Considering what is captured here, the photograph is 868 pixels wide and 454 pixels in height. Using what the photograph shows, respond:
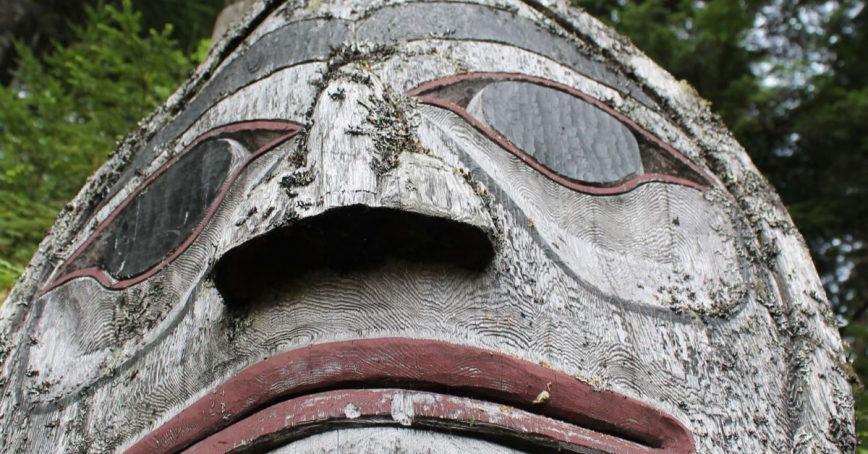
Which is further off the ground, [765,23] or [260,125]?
[765,23]

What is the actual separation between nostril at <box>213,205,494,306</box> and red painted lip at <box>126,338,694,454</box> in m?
0.16

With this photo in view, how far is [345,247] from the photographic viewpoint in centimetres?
132

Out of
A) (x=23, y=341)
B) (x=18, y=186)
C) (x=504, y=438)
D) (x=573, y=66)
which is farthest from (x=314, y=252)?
(x=18, y=186)

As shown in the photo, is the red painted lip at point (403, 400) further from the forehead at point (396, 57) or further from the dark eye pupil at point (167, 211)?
the forehead at point (396, 57)

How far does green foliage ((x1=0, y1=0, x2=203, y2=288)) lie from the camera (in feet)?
10.6

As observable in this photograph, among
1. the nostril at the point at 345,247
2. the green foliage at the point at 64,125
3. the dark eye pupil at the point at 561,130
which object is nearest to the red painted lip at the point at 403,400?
the nostril at the point at 345,247

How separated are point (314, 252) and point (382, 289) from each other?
0.13 metres

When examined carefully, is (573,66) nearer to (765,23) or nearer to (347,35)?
(347,35)

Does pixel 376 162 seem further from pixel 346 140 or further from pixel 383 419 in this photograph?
pixel 383 419

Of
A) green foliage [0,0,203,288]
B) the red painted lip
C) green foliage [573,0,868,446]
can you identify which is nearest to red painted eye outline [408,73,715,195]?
the red painted lip

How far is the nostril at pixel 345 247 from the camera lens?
125cm

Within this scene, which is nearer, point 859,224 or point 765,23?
point 859,224

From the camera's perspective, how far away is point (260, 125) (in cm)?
184

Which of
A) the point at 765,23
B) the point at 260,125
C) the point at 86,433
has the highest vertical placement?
the point at 765,23
